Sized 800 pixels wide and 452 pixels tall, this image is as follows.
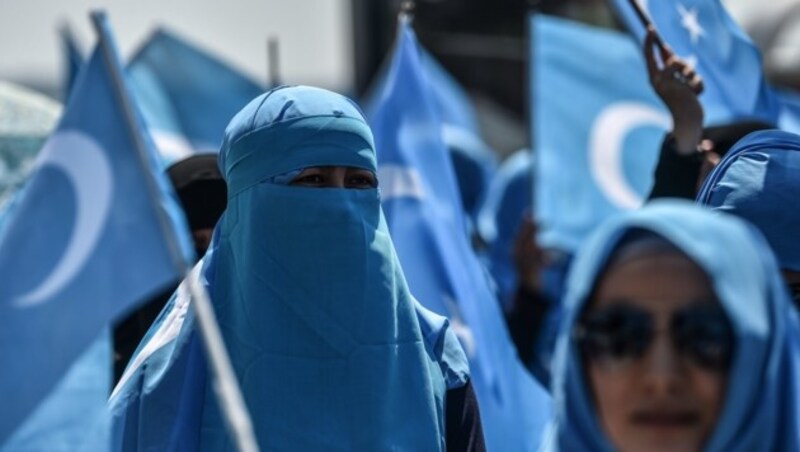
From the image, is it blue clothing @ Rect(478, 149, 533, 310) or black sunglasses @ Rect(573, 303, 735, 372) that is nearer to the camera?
black sunglasses @ Rect(573, 303, 735, 372)

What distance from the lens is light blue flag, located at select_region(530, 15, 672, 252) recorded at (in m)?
7.09

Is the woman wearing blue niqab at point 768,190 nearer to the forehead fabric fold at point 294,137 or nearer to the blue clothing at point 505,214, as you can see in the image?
the forehead fabric fold at point 294,137

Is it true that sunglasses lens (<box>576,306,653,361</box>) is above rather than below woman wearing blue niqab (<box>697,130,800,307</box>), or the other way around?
above

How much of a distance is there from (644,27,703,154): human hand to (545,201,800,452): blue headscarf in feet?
5.81

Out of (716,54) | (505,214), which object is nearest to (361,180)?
(716,54)

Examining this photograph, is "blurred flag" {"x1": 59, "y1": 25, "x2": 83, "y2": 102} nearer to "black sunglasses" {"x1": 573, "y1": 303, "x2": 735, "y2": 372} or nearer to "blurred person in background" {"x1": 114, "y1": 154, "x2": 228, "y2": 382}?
"blurred person in background" {"x1": 114, "y1": 154, "x2": 228, "y2": 382}

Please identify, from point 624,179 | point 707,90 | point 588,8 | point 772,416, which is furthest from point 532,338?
point 588,8

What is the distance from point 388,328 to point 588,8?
1255 cm

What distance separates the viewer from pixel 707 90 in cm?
521

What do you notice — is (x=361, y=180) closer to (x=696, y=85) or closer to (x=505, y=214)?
(x=696, y=85)

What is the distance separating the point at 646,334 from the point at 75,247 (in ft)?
7.95

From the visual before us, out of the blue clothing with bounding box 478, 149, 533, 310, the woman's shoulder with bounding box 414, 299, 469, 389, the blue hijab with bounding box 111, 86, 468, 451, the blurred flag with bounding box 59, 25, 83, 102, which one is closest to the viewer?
the blue hijab with bounding box 111, 86, 468, 451

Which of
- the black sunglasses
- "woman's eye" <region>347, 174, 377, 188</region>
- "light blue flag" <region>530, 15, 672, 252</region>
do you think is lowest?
"light blue flag" <region>530, 15, 672, 252</region>

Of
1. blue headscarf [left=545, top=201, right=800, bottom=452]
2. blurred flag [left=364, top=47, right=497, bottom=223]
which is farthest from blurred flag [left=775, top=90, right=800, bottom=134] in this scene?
blue headscarf [left=545, top=201, right=800, bottom=452]
